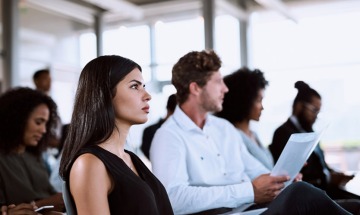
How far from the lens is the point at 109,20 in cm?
870

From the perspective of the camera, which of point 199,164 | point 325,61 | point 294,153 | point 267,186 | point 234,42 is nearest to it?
point 294,153

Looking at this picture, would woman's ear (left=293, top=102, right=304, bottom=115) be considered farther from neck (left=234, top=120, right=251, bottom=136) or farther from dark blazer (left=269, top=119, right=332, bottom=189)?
neck (left=234, top=120, right=251, bottom=136)

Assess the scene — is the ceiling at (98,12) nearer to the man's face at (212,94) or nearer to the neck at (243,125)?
the neck at (243,125)

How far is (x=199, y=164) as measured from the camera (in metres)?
2.36

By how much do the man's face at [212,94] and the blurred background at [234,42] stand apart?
479 cm

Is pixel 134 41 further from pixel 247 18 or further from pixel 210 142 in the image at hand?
pixel 210 142

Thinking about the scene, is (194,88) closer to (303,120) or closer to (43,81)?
(303,120)

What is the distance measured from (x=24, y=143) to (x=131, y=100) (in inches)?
51.6

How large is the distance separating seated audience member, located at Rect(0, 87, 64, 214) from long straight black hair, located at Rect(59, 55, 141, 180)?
1113 millimetres

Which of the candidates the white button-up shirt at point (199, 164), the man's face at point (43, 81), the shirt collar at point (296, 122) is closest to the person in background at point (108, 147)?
the white button-up shirt at point (199, 164)

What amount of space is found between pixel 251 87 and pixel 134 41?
5671 millimetres

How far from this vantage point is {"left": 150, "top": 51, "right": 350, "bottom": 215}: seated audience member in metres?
1.71

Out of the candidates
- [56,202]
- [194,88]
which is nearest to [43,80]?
[194,88]

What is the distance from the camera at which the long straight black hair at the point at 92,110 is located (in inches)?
56.6
